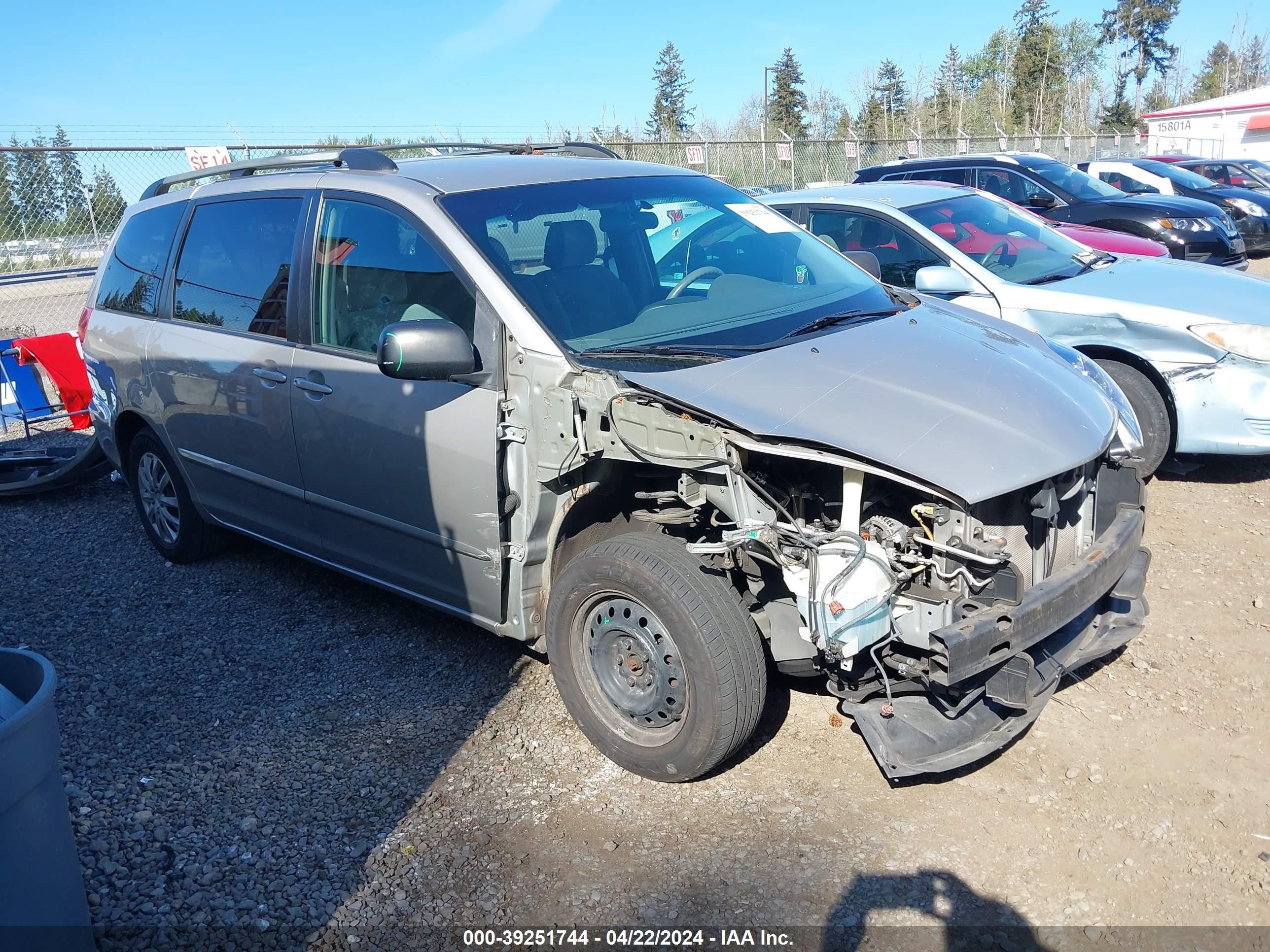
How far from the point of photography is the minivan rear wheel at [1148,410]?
18.1 ft

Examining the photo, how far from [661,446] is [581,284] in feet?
2.94

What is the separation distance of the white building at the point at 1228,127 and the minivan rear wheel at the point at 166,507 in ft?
147

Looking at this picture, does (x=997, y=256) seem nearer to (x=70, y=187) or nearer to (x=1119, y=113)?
(x=70, y=187)

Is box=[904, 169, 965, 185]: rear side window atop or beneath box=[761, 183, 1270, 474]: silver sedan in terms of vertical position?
atop

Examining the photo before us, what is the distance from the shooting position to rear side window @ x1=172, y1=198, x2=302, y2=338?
429 centimetres

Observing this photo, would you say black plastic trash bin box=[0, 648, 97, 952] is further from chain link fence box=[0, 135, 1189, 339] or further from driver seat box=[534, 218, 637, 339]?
chain link fence box=[0, 135, 1189, 339]

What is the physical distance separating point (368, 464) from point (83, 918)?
1.86 m

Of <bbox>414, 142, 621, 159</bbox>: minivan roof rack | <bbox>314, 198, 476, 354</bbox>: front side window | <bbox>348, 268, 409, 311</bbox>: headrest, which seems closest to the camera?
<bbox>314, 198, 476, 354</bbox>: front side window

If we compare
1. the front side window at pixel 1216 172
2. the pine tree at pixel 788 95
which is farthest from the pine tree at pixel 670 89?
the front side window at pixel 1216 172

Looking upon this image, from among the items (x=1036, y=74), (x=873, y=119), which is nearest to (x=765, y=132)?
(x=873, y=119)

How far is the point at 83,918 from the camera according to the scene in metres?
2.51

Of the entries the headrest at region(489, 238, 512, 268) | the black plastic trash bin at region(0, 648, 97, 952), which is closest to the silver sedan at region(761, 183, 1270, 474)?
the headrest at region(489, 238, 512, 268)

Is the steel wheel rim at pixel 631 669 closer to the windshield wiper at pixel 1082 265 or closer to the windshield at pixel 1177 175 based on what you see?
the windshield wiper at pixel 1082 265

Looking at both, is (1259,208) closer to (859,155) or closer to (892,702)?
(859,155)
